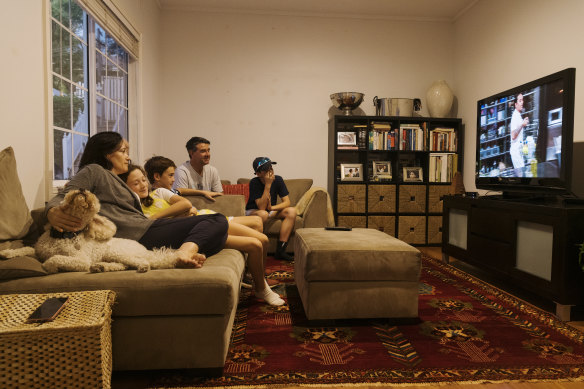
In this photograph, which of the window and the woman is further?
the window

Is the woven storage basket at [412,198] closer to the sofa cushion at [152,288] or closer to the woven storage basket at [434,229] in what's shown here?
the woven storage basket at [434,229]

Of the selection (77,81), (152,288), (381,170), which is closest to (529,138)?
(381,170)

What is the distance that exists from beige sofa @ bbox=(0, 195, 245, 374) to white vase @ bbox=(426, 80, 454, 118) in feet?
12.6

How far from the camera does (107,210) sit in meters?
1.71

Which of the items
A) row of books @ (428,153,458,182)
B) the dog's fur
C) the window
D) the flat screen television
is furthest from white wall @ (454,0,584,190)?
the window

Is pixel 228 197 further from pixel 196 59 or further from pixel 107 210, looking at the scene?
pixel 196 59

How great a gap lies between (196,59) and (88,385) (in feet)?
13.3

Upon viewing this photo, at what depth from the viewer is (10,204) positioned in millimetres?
1473

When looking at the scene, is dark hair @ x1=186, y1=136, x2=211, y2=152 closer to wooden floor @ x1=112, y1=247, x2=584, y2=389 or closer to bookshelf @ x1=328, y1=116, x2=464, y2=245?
bookshelf @ x1=328, y1=116, x2=464, y2=245

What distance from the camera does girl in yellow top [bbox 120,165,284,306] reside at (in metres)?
2.01

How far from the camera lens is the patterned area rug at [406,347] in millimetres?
1472

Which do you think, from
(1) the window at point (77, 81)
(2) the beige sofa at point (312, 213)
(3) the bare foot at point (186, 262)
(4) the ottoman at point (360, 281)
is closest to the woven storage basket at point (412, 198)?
(2) the beige sofa at point (312, 213)

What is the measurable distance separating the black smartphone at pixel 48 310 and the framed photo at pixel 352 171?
349 cm

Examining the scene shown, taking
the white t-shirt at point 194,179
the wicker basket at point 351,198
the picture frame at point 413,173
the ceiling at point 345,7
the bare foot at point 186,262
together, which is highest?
the ceiling at point 345,7
